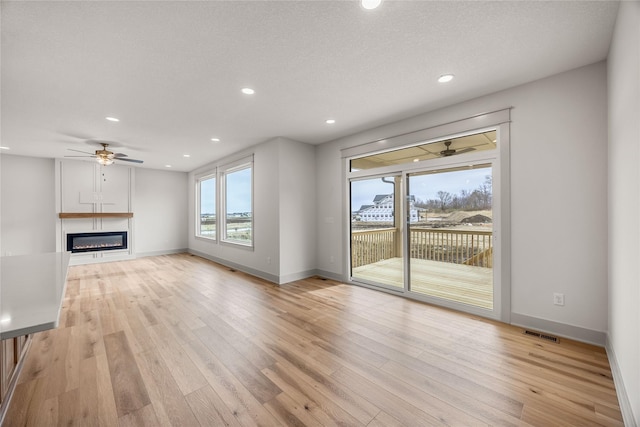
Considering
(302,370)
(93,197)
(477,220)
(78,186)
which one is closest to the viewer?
(302,370)

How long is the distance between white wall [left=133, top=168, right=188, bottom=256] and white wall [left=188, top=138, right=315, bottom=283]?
3919 millimetres

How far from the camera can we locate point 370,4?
1661 millimetres

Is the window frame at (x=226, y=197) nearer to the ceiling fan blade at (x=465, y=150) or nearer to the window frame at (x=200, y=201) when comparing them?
the window frame at (x=200, y=201)

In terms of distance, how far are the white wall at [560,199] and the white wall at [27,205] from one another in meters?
8.84

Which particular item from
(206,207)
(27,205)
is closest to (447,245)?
(206,207)

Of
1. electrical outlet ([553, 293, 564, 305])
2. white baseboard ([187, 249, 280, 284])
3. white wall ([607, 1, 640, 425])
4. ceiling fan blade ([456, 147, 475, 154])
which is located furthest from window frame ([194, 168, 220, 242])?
white wall ([607, 1, 640, 425])

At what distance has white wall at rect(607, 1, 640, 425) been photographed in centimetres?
140

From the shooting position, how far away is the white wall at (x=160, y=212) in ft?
24.0

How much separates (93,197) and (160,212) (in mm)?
1551

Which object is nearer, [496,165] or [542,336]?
[542,336]

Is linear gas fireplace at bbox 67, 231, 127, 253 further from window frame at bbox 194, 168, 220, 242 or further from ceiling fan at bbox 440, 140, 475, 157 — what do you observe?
ceiling fan at bbox 440, 140, 475, 157

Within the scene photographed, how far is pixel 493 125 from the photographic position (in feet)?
9.57

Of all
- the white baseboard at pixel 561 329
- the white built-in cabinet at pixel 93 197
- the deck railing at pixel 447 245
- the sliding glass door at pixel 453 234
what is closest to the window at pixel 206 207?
the white built-in cabinet at pixel 93 197

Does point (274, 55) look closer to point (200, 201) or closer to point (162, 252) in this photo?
point (200, 201)
